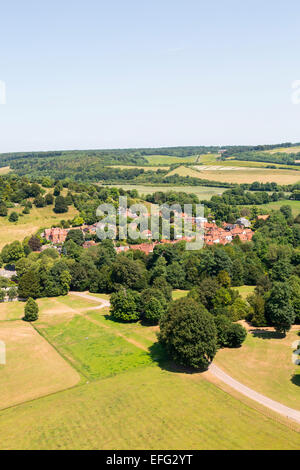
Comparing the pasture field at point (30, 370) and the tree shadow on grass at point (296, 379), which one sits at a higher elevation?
the tree shadow on grass at point (296, 379)

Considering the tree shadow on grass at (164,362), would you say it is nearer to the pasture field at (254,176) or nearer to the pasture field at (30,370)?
the pasture field at (30,370)

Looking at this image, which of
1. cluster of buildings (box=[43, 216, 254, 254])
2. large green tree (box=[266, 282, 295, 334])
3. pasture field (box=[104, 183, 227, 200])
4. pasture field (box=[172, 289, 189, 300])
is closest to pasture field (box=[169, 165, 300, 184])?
pasture field (box=[104, 183, 227, 200])

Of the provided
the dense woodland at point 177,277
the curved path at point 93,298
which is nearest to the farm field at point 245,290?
the dense woodland at point 177,277

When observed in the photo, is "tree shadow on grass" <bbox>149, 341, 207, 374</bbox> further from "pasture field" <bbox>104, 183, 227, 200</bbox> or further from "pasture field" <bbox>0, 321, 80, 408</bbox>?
"pasture field" <bbox>104, 183, 227, 200</bbox>

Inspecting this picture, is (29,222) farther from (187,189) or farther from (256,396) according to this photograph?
(256,396)

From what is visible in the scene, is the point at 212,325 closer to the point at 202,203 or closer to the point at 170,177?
the point at 202,203
